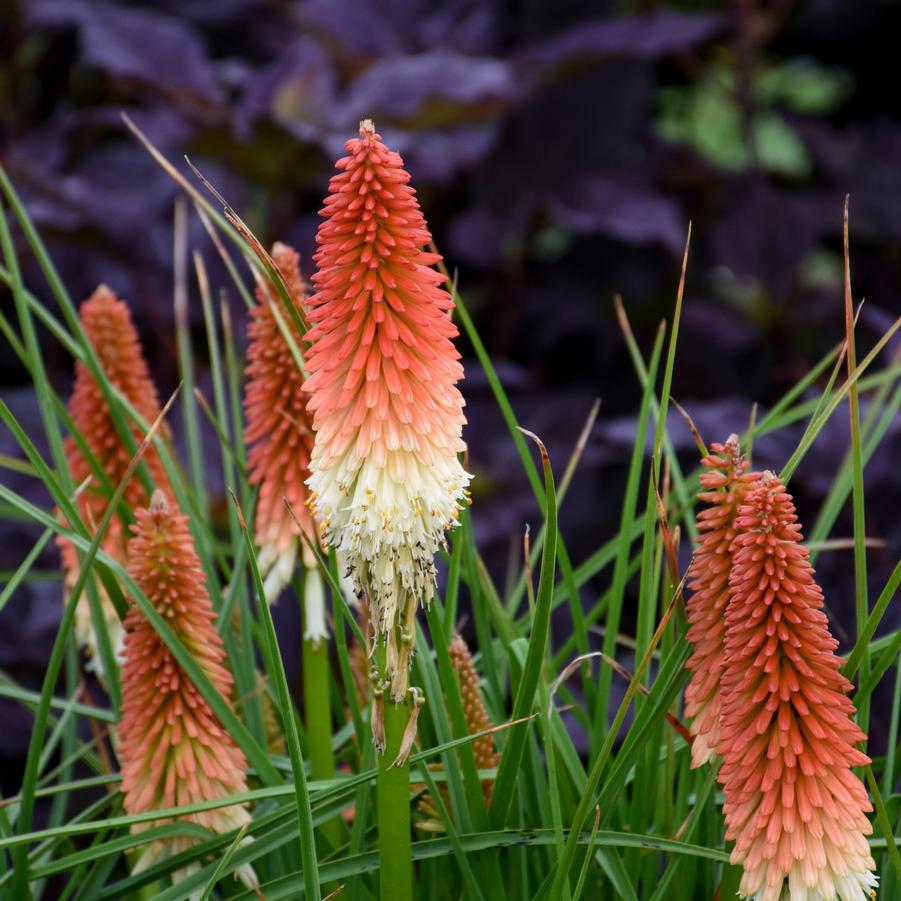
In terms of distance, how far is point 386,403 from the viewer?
1663 millimetres

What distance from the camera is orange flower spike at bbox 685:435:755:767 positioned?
1728 mm

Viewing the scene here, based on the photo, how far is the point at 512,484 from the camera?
4.16 metres

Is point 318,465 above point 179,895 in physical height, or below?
above

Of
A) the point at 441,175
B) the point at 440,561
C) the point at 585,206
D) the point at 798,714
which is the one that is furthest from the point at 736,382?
the point at 798,714

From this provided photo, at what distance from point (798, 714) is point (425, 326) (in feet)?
2.41

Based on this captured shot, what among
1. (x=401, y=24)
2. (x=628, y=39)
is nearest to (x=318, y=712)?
(x=628, y=39)

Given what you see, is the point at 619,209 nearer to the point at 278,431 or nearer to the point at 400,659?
the point at 278,431

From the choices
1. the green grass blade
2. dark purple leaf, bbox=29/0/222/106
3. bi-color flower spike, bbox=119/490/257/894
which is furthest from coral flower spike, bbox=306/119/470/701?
dark purple leaf, bbox=29/0/222/106

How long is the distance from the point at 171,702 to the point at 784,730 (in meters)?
1.00

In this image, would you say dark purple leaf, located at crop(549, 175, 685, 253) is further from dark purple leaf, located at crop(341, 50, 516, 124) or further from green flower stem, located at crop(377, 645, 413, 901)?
green flower stem, located at crop(377, 645, 413, 901)

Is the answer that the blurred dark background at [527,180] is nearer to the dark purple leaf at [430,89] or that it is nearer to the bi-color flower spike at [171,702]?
the dark purple leaf at [430,89]

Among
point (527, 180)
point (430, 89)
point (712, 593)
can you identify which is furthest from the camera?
point (527, 180)

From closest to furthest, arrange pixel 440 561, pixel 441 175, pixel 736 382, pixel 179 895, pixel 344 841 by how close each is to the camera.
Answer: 1. pixel 179 895
2. pixel 344 841
3. pixel 440 561
4. pixel 441 175
5. pixel 736 382

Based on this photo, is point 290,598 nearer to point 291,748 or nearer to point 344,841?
point 344,841
